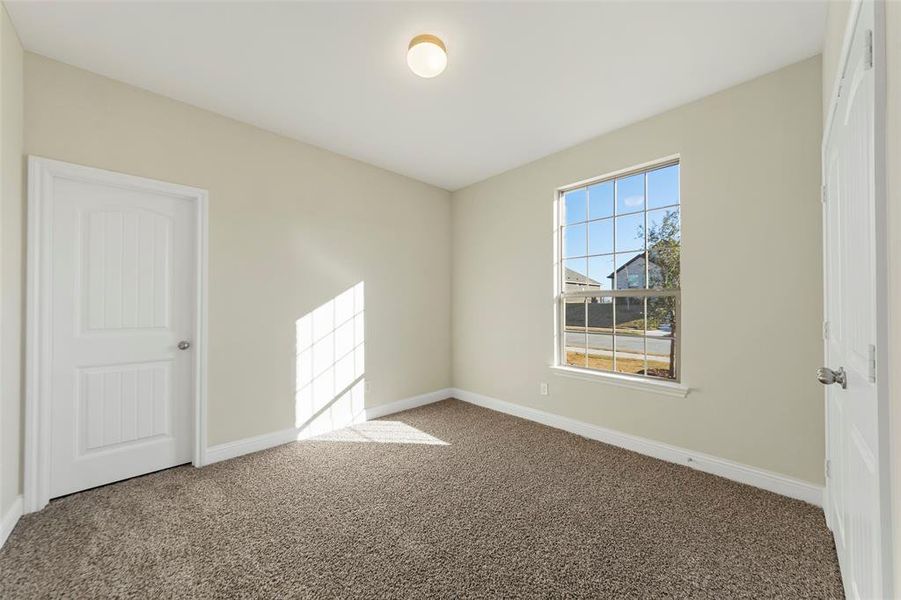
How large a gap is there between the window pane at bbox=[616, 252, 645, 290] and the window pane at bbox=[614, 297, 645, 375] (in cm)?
12

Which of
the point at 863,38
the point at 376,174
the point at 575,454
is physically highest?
the point at 376,174

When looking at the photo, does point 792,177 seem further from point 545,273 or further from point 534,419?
point 534,419

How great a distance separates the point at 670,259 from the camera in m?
2.95

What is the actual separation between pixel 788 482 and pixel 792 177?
1905 millimetres

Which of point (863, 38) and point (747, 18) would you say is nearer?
point (863, 38)

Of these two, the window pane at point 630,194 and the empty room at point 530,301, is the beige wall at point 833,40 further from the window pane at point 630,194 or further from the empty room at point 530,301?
the window pane at point 630,194

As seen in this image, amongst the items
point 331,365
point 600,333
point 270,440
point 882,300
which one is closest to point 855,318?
point 882,300

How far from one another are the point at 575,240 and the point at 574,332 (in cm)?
90

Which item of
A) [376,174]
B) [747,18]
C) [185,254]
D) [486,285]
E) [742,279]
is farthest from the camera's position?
[486,285]

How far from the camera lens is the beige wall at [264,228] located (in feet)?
7.80

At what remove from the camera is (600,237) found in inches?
134

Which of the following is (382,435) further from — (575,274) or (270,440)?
(575,274)

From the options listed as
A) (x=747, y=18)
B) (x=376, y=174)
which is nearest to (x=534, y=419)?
(x=376, y=174)

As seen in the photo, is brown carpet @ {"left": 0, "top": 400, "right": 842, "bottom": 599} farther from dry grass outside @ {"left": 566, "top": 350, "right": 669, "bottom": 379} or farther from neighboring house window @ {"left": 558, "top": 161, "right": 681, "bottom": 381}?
neighboring house window @ {"left": 558, "top": 161, "right": 681, "bottom": 381}
